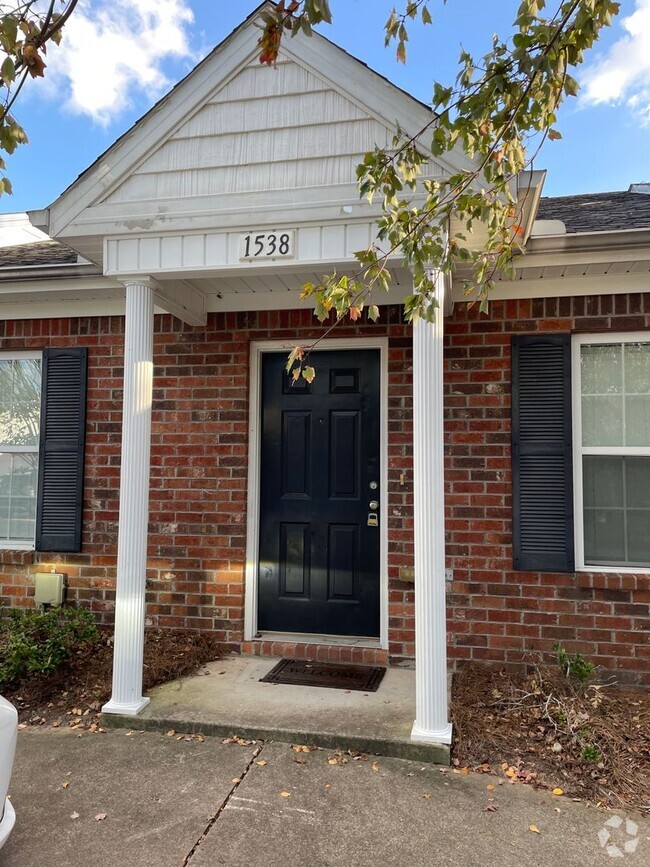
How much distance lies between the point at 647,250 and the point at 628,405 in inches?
41.6

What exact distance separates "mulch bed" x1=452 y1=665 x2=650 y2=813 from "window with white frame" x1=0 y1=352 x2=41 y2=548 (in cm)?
376

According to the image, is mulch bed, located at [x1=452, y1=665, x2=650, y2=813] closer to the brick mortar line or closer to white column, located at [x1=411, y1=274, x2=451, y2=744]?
white column, located at [x1=411, y1=274, x2=451, y2=744]

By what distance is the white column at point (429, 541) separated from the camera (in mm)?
3223

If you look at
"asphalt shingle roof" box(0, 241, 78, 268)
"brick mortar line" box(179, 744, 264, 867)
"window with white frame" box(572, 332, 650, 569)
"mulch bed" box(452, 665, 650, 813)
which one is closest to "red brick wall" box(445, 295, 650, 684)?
"window with white frame" box(572, 332, 650, 569)

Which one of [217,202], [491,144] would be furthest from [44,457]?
[491,144]

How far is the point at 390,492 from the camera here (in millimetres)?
4480

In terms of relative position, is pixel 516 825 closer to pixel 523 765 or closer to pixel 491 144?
pixel 523 765

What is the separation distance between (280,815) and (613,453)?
3.12 meters

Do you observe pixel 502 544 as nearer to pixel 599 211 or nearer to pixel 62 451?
pixel 599 211

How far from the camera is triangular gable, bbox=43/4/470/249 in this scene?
3.39 meters

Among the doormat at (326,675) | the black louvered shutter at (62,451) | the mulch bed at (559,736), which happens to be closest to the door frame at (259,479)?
the doormat at (326,675)

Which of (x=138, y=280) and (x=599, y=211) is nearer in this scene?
(x=138, y=280)

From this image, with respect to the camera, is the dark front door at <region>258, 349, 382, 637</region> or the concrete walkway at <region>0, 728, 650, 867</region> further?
the dark front door at <region>258, 349, 382, 637</region>

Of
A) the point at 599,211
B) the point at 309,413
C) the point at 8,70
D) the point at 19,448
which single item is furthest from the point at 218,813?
the point at 599,211
